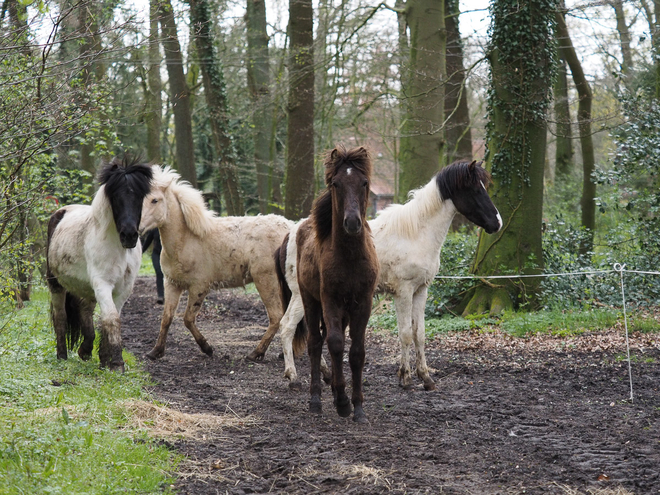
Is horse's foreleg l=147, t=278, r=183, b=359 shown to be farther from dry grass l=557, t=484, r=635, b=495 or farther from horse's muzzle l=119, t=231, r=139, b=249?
dry grass l=557, t=484, r=635, b=495

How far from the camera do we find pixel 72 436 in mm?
4496

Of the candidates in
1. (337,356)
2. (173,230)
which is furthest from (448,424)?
(173,230)

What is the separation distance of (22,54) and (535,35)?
780 centimetres

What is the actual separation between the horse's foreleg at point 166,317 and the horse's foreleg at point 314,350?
10.4 feet

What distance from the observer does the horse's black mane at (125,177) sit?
23.8 feet

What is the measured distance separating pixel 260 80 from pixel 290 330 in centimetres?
1721

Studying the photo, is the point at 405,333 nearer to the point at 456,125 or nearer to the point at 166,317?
the point at 166,317

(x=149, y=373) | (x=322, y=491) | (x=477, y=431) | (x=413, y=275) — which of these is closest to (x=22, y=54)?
(x=149, y=373)

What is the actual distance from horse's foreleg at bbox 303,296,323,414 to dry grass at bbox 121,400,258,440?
600 millimetres

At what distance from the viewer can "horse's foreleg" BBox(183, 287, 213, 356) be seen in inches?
355

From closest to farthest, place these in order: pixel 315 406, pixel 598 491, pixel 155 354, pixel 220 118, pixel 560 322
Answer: pixel 598 491
pixel 315 406
pixel 155 354
pixel 560 322
pixel 220 118

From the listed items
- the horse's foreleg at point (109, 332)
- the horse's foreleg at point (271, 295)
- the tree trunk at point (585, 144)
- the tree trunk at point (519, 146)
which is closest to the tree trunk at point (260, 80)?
the tree trunk at point (585, 144)

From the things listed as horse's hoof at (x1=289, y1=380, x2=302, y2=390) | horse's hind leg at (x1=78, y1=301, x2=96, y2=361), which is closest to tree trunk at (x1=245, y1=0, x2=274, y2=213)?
horse's hind leg at (x1=78, y1=301, x2=96, y2=361)

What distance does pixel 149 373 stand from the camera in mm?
7727
